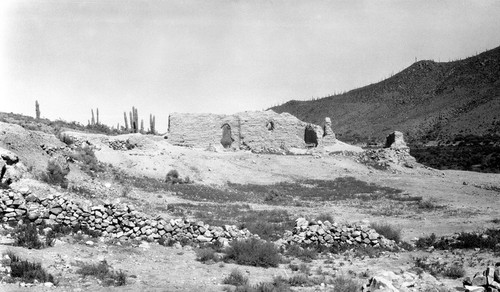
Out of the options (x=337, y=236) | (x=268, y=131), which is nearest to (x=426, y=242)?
(x=337, y=236)

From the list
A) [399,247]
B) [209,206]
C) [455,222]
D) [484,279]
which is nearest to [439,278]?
[484,279]

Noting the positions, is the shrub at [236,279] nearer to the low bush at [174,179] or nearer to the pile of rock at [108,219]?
the pile of rock at [108,219]

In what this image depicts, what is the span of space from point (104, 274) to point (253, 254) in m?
3.50

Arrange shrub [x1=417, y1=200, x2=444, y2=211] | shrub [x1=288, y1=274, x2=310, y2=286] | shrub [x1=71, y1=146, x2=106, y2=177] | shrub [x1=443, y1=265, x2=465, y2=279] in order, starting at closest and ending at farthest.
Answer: shrub [x1=288, y1=274, x2=310, y2=286]
shrub [x1=443, y1=265, x2=465, y2=279]
shrub [x1=417, y1=200, x2=444, y2=211]
shrub [x1=71, y1=146, x2=106, y2=177]

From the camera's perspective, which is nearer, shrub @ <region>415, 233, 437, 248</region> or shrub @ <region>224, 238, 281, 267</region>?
shrub @ <region>224, 238, 281, 267</region>

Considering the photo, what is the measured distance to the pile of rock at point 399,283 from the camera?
6.65m

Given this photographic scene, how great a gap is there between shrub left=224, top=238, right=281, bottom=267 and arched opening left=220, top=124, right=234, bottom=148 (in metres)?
29.3

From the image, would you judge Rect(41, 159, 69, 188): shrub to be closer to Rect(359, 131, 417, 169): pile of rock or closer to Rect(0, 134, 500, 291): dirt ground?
Rect(0, 134, 500, 291): dirt ground

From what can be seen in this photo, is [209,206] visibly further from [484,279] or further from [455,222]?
[484,279]

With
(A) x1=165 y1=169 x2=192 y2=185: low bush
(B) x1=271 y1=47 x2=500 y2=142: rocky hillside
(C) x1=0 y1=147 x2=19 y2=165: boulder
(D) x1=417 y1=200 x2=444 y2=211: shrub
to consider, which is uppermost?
(B) x1=271 y1=47 x2=500 y2=142: rocky hillside

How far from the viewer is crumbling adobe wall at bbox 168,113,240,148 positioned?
3697 centimetres

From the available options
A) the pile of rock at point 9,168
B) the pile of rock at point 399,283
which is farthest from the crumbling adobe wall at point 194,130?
the pile of rock at point 399,283

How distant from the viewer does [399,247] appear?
38.0 ft

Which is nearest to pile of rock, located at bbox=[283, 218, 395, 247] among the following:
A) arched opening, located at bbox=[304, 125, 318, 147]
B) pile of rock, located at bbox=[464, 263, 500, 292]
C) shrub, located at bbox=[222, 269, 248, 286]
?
shrub, located at bbox=[222, 269, 248, 286]
